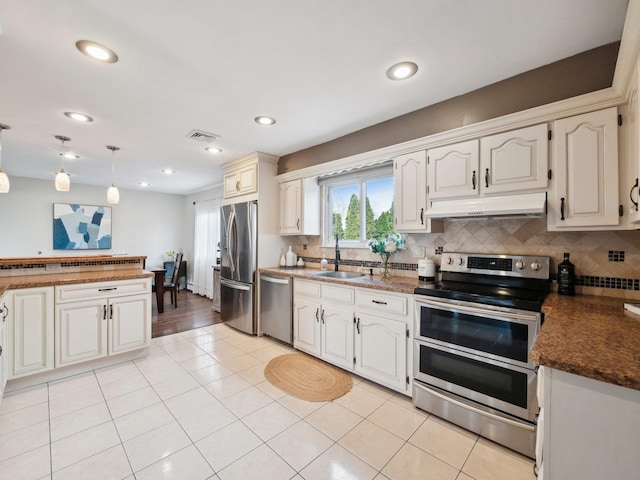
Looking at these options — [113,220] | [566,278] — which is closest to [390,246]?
[566,278]

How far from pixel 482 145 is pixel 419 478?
2191mm

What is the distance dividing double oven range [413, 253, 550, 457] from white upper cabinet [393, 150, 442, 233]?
472mm

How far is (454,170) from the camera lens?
87.2 inches

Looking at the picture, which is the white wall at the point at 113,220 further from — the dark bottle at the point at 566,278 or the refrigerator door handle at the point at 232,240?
the dark bottle at the point at 566,278

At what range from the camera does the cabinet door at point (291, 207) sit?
362 centimetres

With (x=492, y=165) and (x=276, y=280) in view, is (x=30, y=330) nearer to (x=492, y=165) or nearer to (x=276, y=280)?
(x=276, y=280)

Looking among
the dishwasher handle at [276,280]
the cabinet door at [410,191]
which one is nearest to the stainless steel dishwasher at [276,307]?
the dishwasher handle at [276,280]

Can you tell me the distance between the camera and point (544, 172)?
1.84 meters

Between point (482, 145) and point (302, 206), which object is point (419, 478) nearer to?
point (482, 145)

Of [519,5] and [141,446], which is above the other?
[519,5]

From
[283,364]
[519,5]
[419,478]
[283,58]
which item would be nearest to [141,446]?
[283,364]

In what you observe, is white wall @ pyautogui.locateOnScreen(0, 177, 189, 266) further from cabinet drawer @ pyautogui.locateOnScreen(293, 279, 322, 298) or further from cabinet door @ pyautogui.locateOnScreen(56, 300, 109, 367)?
cabinet drawer @ pyautogui.locateOnScreen(293, 279, 322, 298)

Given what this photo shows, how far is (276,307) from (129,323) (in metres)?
1.54

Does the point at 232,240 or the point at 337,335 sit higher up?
the point at 232,240
